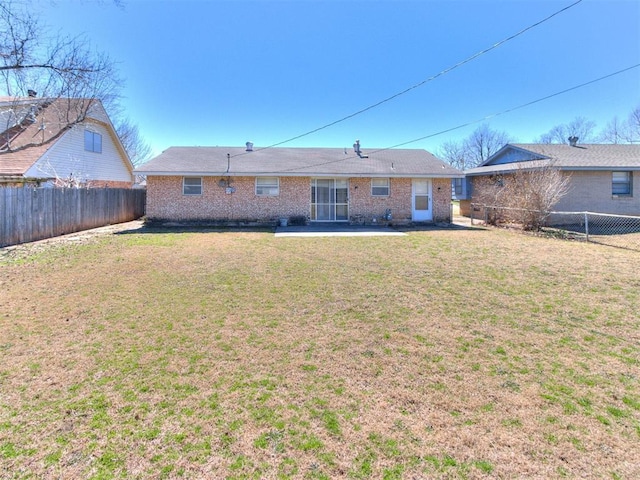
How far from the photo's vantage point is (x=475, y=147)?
48.4 meters

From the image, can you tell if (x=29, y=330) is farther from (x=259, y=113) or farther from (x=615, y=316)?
(x=259, y=113)

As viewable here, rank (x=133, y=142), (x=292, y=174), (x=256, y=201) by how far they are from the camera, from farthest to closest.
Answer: (x=133, y=142) < (x=256, y=201) < (x=292, y=174)

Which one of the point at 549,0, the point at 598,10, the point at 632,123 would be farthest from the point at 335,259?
the point at 632,123

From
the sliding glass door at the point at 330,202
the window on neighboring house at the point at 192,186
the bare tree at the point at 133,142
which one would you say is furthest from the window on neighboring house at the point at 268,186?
the bare tree at the point at 133,142

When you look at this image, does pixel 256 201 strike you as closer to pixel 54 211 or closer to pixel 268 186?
pixel 268 186

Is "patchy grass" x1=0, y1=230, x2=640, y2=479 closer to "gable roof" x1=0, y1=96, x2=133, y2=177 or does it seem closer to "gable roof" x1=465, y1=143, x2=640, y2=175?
"gable roof" x1=0, y1=96, x2=133, y2=177

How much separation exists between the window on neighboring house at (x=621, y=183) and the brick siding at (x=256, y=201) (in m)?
8.08

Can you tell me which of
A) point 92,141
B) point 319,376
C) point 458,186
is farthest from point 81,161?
point 458,186

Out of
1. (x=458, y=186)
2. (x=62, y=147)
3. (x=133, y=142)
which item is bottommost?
(x=458, y=186)

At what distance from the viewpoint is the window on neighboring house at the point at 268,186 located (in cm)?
1562

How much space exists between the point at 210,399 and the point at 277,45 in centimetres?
1476

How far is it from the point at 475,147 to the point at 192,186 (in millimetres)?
45729

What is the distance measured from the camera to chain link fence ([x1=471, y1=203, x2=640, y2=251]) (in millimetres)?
11336

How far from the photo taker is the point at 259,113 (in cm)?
2084
